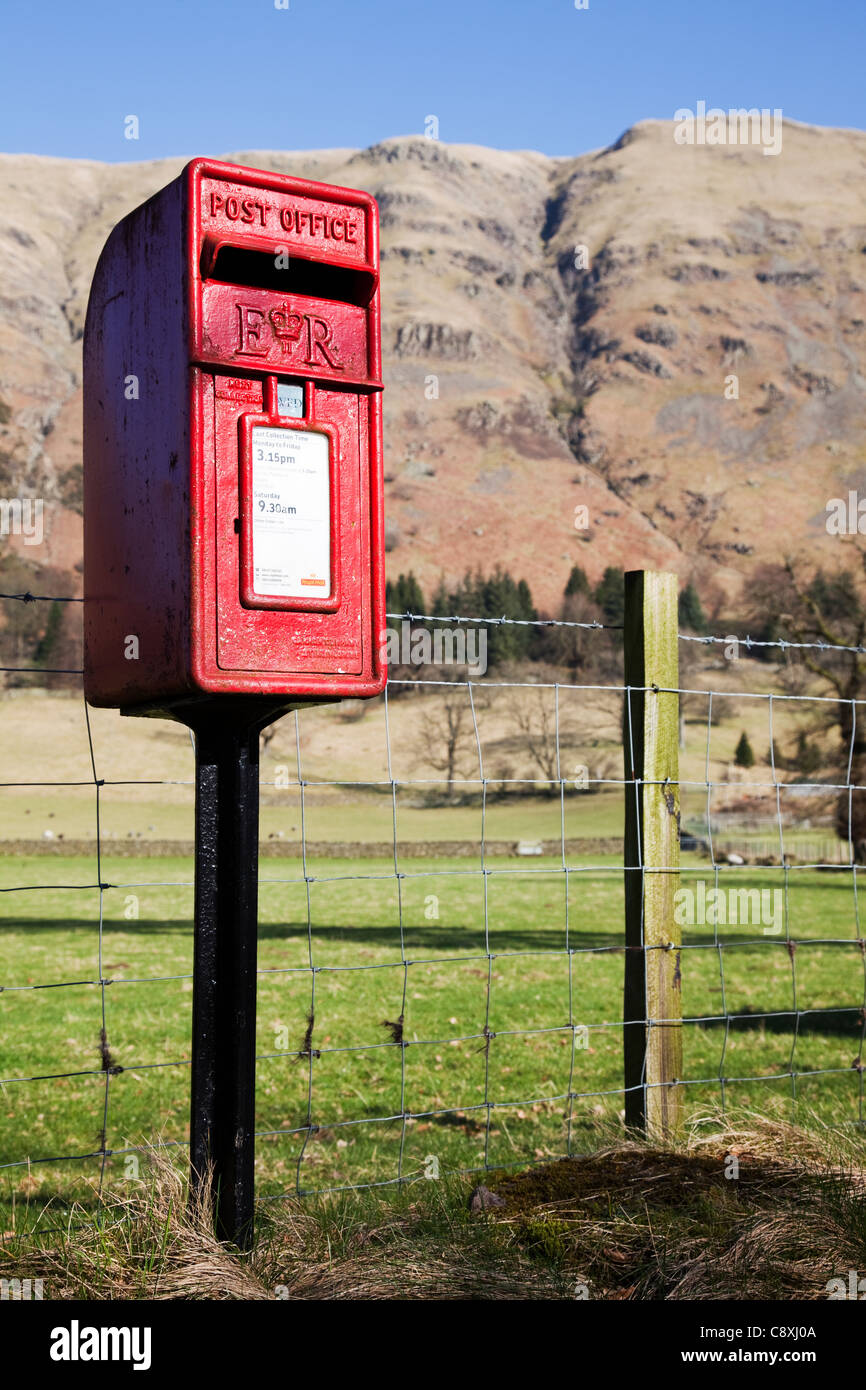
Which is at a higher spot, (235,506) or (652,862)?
(235,506)

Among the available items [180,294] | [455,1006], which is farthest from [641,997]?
[455,1006]

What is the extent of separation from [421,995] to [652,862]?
286 inches

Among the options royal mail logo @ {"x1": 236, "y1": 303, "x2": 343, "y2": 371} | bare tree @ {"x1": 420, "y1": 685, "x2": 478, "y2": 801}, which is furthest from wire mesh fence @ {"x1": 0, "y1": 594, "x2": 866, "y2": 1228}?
bare tree @ {"x1": 420, "y1": 685, "x2": 478, "y2": 801}

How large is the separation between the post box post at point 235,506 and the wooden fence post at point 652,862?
1.78 m

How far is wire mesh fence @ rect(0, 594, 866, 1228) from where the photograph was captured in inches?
195

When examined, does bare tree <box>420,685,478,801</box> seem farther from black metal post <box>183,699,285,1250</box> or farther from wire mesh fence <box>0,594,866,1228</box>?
black metal post <box>183,699,285,1250</box>

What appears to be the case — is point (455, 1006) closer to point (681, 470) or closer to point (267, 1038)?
point (267, 1038)

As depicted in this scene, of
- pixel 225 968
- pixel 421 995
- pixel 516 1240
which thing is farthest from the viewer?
pixel 421 995

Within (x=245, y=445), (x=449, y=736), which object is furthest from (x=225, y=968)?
(x=449, y=736)

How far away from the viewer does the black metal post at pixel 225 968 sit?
10.0ft

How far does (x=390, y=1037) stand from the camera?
29.9ft

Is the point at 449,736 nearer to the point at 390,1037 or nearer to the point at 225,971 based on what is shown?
the point at 390,1037

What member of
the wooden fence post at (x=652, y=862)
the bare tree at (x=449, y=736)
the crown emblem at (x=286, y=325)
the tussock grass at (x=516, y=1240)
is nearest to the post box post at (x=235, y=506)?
the crown emblem at (x=286, y=325)

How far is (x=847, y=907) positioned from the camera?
70.2ft
